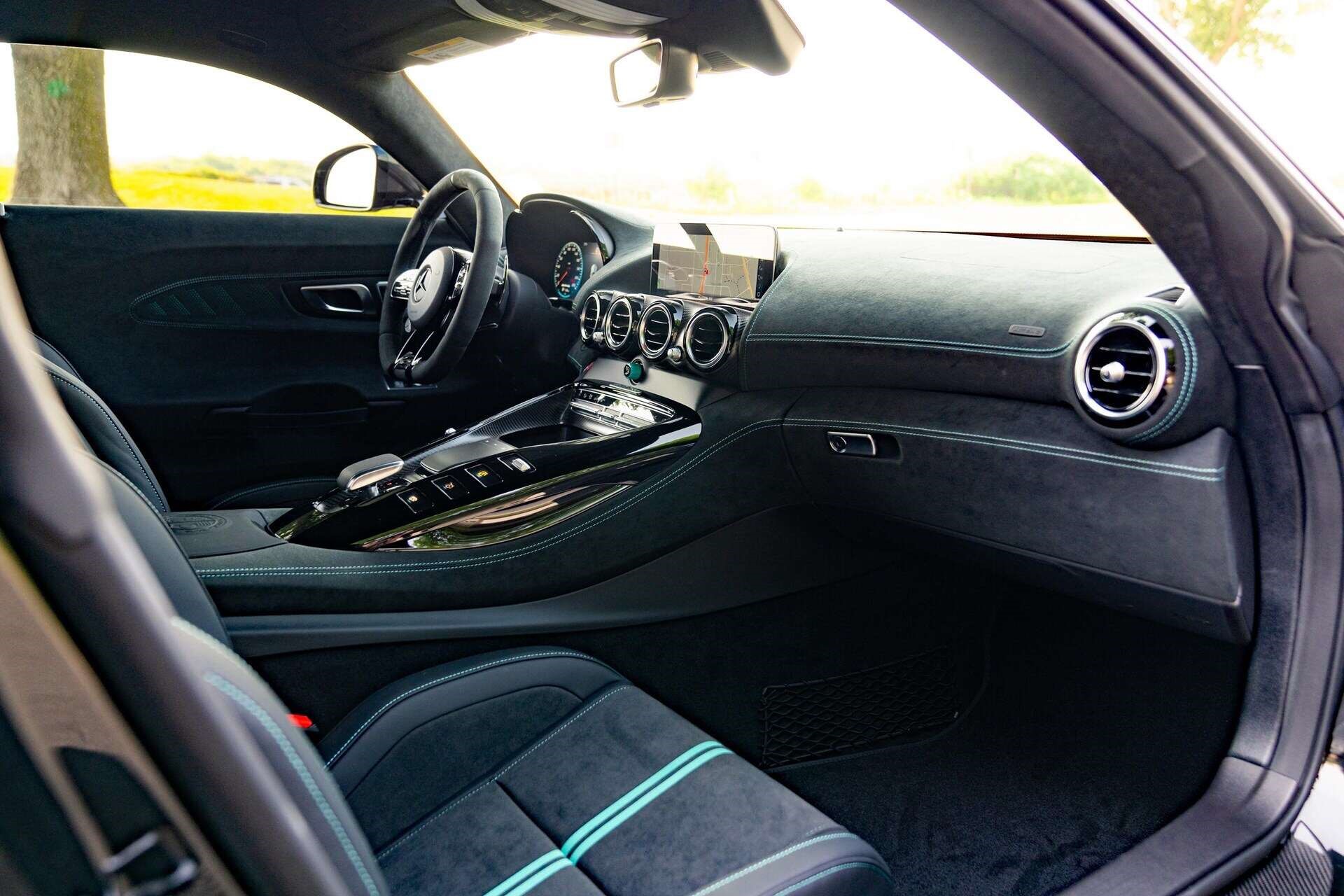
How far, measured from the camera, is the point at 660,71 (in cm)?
211

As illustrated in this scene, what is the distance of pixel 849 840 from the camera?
3.79ft

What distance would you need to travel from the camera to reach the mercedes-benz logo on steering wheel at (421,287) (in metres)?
2.25

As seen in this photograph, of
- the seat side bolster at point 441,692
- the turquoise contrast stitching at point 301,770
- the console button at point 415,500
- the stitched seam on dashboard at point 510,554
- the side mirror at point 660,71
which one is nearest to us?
the turquoise contrast stitching at point 301,770

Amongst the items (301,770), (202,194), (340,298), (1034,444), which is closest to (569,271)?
(340,298)

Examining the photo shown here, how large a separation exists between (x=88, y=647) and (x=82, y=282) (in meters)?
2.49

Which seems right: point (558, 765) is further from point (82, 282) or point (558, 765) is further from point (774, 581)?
point (82, 282)

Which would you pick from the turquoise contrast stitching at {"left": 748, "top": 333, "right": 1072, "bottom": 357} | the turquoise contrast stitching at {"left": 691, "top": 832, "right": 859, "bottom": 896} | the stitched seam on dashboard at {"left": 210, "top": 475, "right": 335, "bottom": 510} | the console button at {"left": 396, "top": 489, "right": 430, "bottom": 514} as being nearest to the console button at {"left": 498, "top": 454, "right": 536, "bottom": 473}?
the console button at {"left": 396, "top": 489, "right": 430, "bottom": 514}

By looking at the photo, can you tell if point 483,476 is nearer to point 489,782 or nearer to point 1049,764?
point 489,782

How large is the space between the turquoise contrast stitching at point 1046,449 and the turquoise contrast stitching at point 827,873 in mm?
629

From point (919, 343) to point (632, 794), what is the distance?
2.75 ft

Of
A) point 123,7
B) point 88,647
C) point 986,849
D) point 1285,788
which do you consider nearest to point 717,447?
point 986,849

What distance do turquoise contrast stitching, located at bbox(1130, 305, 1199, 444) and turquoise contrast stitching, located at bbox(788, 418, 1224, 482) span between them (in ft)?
0.23

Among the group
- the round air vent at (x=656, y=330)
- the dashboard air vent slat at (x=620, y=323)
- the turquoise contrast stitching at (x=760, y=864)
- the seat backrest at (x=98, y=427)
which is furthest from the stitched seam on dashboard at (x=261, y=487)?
the turquoise contrast stitching at (x=760, y=864)

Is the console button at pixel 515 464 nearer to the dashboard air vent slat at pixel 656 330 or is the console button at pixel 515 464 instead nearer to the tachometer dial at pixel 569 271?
the dashboard air vent slat at pixel 656 330
